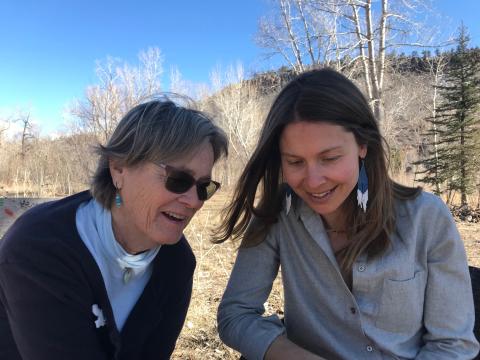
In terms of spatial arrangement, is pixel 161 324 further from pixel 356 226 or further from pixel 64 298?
pixel 356 226

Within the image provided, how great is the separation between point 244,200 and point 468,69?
21488mm

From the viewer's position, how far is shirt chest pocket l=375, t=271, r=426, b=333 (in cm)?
140

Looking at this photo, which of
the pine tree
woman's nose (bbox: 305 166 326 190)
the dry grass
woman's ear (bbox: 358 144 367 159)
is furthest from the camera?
the pine tree

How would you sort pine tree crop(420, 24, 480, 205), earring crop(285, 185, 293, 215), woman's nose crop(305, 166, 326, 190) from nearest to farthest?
woman's nose crop(305, 166, 326, 190) → earring crop(285, 185, 293, 215) → pine tree crop(420, 24, 480, 205)

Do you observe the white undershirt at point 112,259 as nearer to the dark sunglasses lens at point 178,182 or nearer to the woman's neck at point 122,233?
the woman's neck at point 122,233

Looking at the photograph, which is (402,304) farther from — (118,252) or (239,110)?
(239,110)

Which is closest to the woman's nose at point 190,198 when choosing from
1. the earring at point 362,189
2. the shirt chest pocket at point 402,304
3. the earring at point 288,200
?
the earring at point 288,200

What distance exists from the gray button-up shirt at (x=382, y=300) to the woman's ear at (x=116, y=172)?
2.05 feet

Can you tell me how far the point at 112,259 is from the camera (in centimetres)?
150

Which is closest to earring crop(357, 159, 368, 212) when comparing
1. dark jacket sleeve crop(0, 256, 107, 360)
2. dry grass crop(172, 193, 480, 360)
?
dry grass crop(172, 193, 480, 360)

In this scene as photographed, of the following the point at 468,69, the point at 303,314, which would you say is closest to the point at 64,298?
the point at 303,314

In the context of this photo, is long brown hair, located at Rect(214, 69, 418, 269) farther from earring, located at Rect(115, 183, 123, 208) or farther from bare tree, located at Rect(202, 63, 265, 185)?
bare tree, located at Rect(202, 63, 265, 185)

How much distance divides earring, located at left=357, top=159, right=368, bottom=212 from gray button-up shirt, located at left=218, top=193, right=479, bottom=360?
0.45ft

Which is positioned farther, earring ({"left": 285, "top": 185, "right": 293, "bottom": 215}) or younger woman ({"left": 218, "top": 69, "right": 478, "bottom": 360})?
earring ({"left": 285, "top": 185, "right": 293, "bottom": 215})
